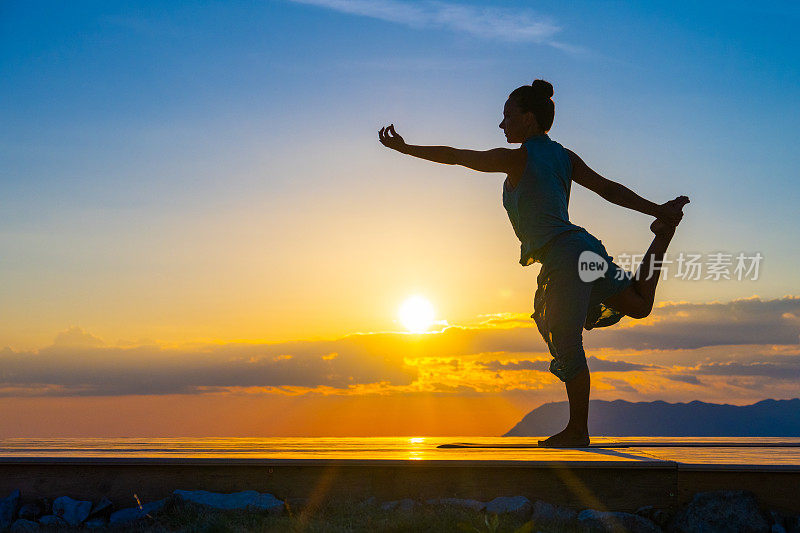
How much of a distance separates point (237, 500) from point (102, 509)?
3.50 ft

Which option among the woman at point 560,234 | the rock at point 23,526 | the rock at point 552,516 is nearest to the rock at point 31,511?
the rock at point 23,526

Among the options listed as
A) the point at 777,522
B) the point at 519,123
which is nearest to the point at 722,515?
the point at 777,522

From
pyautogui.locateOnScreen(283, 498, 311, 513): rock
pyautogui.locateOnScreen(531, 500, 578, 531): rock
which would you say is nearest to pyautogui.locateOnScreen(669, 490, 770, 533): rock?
pyautogui.locateOnScreen(531, 500, 578, 531): rock

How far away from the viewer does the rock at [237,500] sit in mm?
5254

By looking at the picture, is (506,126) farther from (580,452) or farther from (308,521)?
(308,521)

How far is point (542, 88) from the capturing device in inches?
270

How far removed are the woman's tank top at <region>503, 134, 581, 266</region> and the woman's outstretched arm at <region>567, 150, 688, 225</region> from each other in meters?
0.31

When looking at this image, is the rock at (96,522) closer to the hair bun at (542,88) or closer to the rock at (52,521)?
the rock at (52,521)

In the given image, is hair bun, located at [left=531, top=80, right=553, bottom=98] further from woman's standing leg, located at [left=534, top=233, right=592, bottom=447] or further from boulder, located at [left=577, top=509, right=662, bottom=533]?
boulder, located at [left=577, top=509, right=662, bottom=533]

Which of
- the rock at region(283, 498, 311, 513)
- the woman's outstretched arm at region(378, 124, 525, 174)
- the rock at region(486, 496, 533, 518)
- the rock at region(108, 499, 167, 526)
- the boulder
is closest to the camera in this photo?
the boulder

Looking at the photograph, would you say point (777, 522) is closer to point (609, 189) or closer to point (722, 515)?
point (722, 515)

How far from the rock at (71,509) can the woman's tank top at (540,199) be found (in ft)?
13.1

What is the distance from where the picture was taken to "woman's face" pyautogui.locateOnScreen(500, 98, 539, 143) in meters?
6.89

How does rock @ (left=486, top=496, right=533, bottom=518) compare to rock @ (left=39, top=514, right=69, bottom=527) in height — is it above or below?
above
